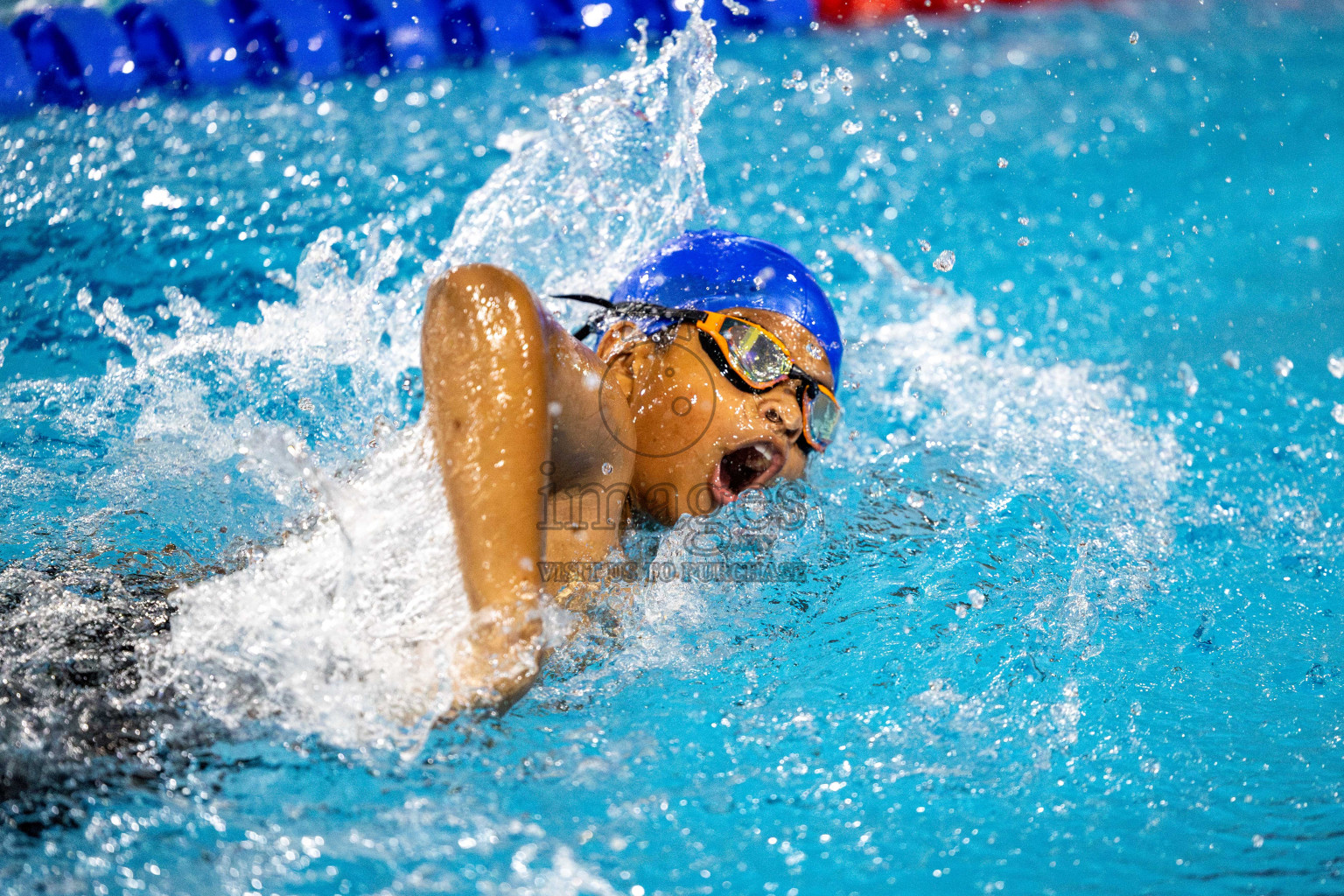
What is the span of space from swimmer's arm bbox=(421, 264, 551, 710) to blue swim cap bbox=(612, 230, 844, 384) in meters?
0.76

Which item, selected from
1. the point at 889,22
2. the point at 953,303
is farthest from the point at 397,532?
the point at 889,22

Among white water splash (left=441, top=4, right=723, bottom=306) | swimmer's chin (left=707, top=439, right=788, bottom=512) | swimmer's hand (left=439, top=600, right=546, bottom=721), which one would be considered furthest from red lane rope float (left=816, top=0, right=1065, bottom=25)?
swimmer's hand (left=439, top=600, right=546, bottom=721)

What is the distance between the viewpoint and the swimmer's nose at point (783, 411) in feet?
6.38

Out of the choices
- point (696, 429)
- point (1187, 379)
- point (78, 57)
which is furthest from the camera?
point (78, 57)

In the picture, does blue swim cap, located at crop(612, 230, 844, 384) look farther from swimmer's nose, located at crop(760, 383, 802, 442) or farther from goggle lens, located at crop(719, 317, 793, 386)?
swimmer's nose, located at crop(760, 383, 802, 442)

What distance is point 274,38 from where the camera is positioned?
455 centimetres

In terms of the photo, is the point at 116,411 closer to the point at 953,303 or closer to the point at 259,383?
the point at 259,383

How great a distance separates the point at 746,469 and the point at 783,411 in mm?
136

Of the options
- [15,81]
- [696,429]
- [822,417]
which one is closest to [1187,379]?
[822,417]

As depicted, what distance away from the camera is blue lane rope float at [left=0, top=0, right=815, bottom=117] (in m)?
4.29

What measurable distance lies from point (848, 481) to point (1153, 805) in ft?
3.61

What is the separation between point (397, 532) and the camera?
141 cm

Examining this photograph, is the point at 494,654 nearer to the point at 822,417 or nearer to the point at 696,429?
the point at 696,429

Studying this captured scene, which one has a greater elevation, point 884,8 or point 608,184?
point 884,8
